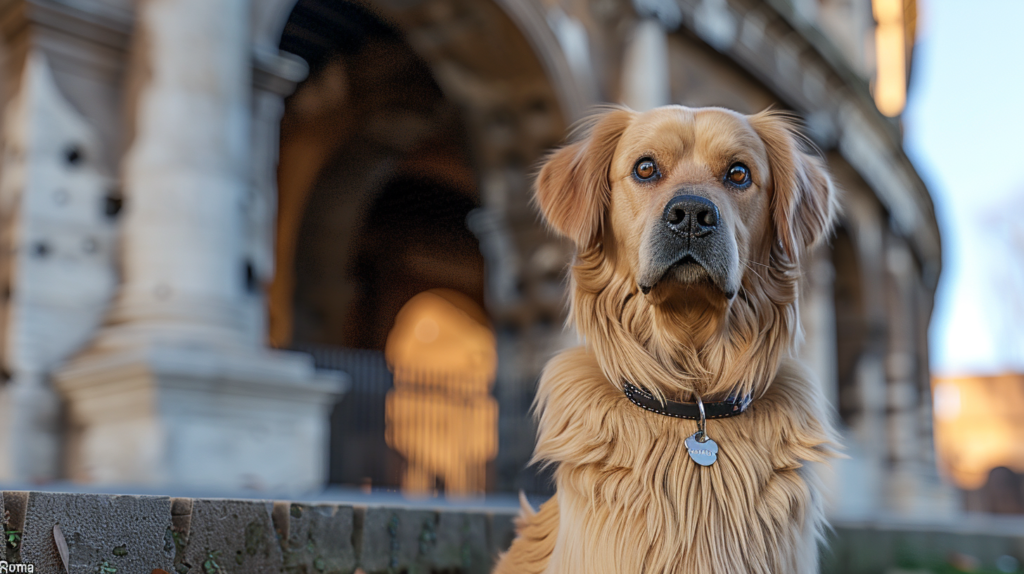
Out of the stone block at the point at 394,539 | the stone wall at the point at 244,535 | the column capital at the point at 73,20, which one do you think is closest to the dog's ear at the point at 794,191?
the stone wall at the point at 244,535

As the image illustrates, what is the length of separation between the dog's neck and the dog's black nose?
185mm

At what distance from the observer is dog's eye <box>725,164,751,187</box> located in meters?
2.66

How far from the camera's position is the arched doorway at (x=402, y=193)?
10461 mm

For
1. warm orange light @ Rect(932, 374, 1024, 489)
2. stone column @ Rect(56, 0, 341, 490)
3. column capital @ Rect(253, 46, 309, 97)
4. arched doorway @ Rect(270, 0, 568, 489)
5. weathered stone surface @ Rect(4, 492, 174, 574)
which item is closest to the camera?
weathered stone surface @ Rect(4, 492, 174, 574)

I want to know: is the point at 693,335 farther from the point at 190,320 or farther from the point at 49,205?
the point at 49,205

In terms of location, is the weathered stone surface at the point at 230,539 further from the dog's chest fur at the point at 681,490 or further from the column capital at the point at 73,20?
the column capital at the point at 73,20

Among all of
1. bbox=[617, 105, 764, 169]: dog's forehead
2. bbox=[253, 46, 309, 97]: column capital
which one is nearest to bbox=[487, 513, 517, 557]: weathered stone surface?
bbox=[617, 105, 764, 169]: dog's forehead

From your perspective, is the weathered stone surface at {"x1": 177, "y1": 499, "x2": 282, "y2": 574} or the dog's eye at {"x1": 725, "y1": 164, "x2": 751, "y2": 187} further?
the dog's eye at {"x1": 725, "y1": 164, "x2": 751, "y2": 187}

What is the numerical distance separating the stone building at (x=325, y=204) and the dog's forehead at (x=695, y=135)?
90.4 inches

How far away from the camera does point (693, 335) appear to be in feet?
8.64

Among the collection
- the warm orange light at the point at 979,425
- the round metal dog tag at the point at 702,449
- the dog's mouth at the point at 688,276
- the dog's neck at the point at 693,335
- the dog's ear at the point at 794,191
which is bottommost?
the warm orange light at the point at 979,425

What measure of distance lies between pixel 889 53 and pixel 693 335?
22.0 metres

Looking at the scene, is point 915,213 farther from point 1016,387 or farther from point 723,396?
point 1016,387

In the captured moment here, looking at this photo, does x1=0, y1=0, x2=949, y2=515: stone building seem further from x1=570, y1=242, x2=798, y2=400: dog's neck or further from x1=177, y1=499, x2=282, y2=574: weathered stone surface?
x1=177, y1=499, x2=282, y2=574: weathered stone surface
